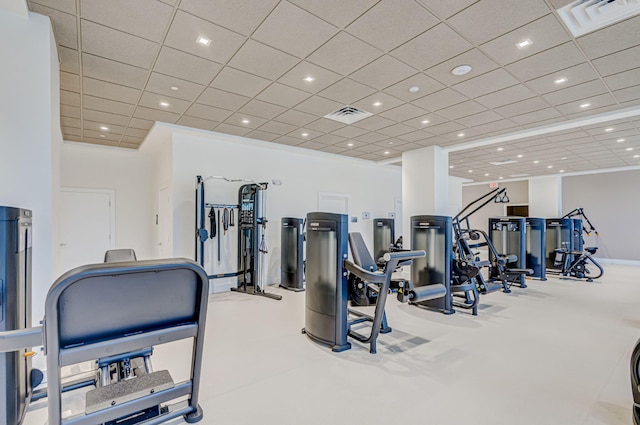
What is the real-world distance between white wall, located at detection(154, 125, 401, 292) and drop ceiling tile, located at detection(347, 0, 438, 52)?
13.1ft

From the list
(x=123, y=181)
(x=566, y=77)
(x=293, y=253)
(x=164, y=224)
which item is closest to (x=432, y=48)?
(x=566, y=77)

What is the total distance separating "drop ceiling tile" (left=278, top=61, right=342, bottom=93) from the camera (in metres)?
3.67

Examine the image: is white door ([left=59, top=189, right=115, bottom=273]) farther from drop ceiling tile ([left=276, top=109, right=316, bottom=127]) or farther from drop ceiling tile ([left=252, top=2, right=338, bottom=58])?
drop ceiling tile ([left=252, top=2, right=338, bottom=58])

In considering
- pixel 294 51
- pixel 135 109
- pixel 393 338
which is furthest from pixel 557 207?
pixel 135 109

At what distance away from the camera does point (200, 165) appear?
20.0 ft

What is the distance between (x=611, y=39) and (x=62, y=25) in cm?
515

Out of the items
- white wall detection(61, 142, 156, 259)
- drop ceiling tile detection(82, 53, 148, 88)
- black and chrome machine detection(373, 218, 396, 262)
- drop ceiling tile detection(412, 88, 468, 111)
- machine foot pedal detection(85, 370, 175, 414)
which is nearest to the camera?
machine foot pedal detection(85, 370, 175, 414)

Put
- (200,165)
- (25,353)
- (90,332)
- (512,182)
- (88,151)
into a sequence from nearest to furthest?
(90,332)
(25,353)
(200,165)
(88,151)
(512,182)

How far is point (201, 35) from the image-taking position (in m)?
3.01

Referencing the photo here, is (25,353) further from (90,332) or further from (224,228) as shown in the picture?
(224,228)

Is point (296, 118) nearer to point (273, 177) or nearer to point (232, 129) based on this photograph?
point (232, 129)

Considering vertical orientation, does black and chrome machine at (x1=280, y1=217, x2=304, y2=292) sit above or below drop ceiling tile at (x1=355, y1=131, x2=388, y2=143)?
below

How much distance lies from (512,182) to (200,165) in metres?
12.5

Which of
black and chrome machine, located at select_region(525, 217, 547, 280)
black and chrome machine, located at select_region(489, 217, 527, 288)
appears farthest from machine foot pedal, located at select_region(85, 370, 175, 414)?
black and chrome machine, located at select_region(525, 217, 547, 280)
